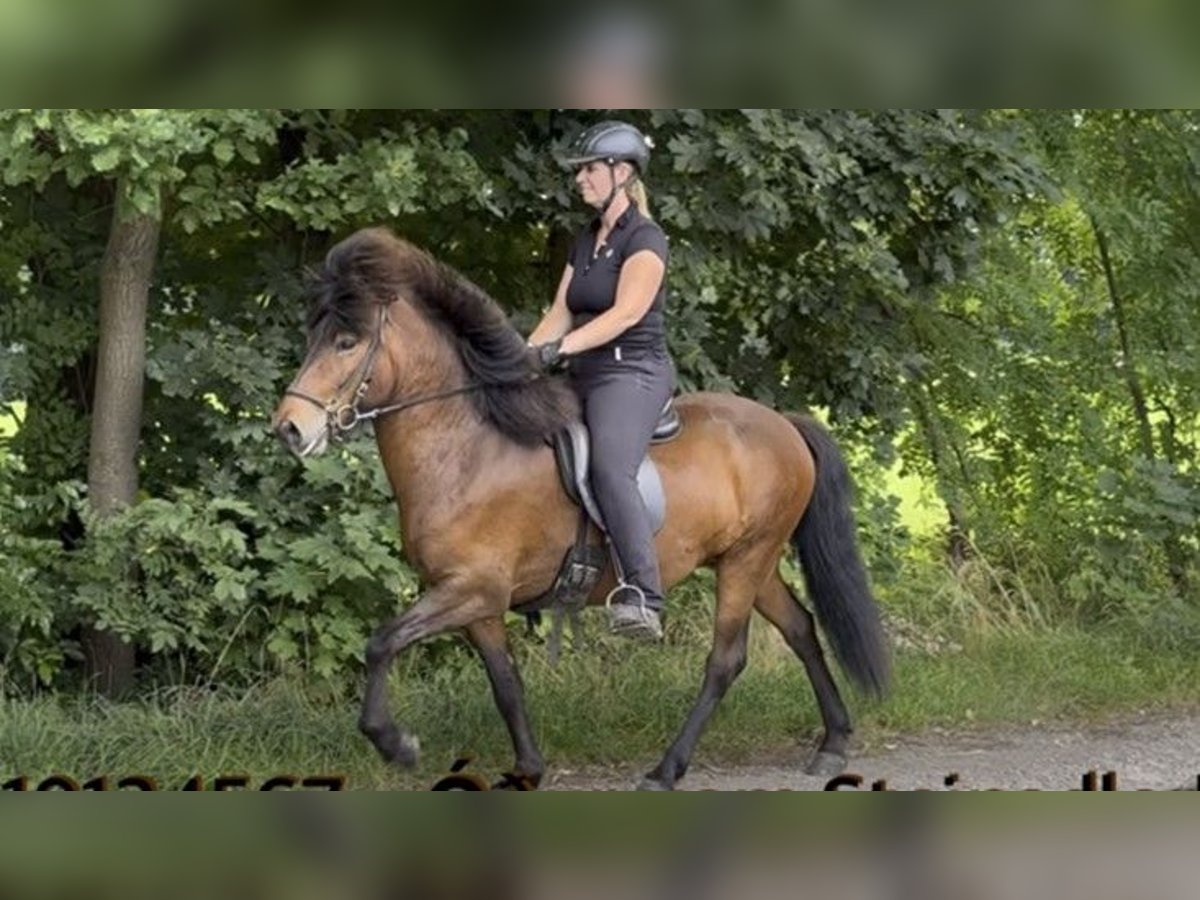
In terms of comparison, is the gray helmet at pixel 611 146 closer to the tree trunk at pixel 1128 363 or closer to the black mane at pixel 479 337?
the black mane at pixel 479 337

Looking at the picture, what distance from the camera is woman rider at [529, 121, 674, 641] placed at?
5.62 m

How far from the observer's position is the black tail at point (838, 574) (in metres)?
6.81

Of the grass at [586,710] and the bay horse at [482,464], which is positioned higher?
the bay horse at [482,464]

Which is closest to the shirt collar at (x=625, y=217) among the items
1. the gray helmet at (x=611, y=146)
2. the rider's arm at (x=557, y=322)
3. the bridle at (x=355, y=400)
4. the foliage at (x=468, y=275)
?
the gray helmet at (x=611, y=146)

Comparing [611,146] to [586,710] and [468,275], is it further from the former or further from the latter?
[468,275]

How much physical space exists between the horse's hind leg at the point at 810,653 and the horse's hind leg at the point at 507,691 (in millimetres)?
1293

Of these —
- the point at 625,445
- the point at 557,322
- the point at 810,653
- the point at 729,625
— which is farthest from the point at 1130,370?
the point at 625,445

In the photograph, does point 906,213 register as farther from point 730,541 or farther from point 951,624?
point 730,541

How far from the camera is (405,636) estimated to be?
559 centimetres

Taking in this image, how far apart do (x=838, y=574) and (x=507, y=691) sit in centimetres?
159

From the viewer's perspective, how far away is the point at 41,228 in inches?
317
